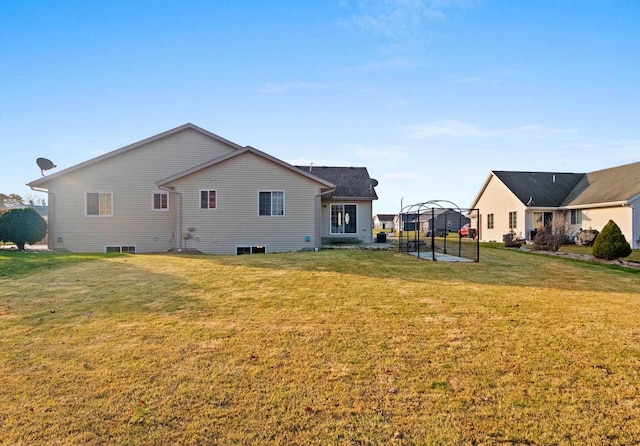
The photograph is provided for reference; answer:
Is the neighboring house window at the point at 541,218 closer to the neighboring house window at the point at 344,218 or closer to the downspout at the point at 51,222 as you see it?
the neighboring house window at the point at 344,218

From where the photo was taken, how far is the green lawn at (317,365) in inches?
113

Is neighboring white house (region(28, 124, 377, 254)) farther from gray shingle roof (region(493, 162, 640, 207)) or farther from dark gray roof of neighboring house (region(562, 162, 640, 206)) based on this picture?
dark gray roof of neighboring house (region(562, 162, 640, 206))

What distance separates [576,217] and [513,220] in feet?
13.4

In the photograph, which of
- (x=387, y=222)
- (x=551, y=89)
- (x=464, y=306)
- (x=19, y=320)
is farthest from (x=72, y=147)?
(x=387, y=222)

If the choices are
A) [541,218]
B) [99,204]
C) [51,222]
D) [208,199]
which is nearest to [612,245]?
[541,218]

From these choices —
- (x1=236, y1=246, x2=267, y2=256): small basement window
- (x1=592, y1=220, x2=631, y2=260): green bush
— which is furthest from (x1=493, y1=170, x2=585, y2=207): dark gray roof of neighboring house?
(x1=236, y1=246, x2=267, y2=256): small basement window

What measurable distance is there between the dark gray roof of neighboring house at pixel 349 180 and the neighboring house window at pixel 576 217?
642 inches

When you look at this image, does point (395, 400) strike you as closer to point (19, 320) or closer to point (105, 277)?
point (19, 320)

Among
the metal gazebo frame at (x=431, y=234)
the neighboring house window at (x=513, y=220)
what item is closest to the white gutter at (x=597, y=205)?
the neighboring house window at (x=513, y=220)

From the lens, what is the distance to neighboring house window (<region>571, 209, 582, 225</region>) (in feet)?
84.5

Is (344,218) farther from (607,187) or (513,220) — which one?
(607,187)

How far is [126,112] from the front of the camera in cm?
1770

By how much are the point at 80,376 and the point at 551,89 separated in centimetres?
1972

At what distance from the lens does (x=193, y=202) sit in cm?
1625
